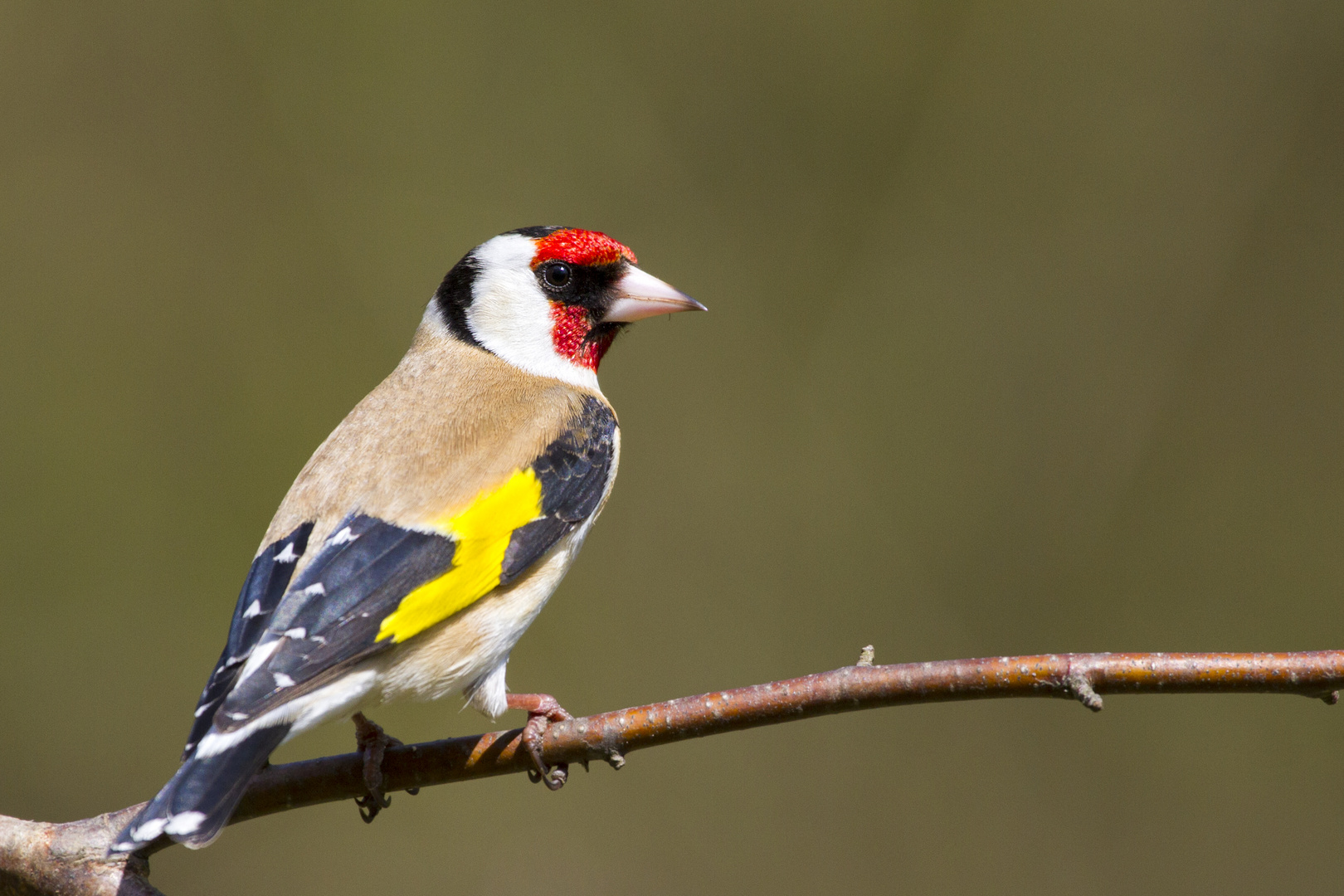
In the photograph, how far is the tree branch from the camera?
2.57 meters

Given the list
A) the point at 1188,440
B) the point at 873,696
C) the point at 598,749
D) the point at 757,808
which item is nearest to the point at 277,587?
the point at 598,749

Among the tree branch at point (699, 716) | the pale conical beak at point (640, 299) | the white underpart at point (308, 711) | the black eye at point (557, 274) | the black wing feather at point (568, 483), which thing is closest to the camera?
the tree branch at point (699, 716)

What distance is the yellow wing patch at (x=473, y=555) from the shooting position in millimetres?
3135

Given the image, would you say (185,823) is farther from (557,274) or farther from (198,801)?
(557,274)

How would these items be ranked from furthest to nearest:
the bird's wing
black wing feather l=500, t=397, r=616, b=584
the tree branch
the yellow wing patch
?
black wing feather l=500, t=397, r=616, b=584 → the yellow wing patch → the bird's wing → the tree branch

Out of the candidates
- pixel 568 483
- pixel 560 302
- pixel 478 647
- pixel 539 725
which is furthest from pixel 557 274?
pixel 539 725

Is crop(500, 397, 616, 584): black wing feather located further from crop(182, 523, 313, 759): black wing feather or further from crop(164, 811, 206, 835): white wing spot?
crop(164, 811, 206, 835): white wing spot

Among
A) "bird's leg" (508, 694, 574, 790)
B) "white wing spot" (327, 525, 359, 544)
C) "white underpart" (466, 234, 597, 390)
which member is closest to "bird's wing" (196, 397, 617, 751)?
"white wing spot" (327, 525, 359, 544)

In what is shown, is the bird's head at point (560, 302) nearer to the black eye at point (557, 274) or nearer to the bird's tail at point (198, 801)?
the black eye at point (557, 274)

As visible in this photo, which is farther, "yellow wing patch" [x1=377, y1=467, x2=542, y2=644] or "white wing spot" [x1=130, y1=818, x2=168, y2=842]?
"yellow wing patch" [x1=377, y1=467, x2=542, y2=644]

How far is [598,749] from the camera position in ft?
9.84

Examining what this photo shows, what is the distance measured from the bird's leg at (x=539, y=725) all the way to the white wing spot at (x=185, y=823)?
0.83 metres

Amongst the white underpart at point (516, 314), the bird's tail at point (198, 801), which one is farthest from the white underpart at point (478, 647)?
the white underpart at point (516, 314)

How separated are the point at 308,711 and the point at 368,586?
0.33m
